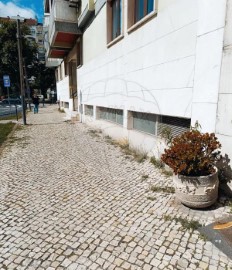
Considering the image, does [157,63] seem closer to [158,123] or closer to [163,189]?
[158,123]

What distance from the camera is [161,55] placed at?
16.2 feet

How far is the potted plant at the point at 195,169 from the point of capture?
10.0 ft

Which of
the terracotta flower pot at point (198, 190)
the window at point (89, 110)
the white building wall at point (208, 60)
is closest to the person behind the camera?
the terracotta flower pot at point (198, 190)

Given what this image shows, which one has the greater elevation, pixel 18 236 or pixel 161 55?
pixel 161 55

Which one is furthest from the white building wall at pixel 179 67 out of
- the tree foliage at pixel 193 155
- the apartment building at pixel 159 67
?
the tree foliage at pixel 193 155

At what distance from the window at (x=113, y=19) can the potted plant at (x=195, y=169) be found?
601cm

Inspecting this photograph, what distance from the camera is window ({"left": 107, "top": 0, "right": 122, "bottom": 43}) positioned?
7.69m

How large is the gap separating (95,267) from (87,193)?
5.73 feet

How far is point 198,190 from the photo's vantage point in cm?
306

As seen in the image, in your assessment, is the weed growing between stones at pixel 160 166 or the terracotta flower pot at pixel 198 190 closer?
the terracotta flower pot at pixel 198 190

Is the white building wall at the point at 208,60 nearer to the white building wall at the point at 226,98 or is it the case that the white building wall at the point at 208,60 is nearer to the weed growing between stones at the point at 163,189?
the white building wall at the point at 226,98

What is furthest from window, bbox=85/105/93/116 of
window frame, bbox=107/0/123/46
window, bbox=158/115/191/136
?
window, bbox=158/115/191/136

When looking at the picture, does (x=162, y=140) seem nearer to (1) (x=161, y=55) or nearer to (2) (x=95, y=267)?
(1) (x=161, y=55)

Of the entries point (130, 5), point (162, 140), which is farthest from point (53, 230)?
point (130, 5)
